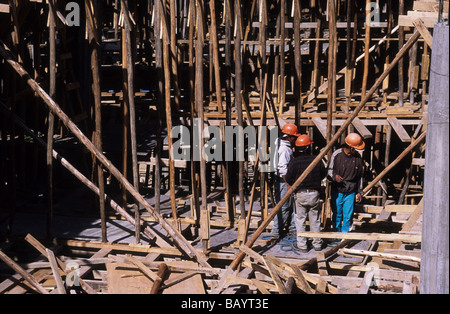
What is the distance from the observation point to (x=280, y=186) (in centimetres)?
1112

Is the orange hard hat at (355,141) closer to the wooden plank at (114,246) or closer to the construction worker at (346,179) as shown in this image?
the construction worker at (346,179)

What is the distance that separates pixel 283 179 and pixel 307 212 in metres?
0.75

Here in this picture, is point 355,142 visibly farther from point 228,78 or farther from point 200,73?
point 200,73

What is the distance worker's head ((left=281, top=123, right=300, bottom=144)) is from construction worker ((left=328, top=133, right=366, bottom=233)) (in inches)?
27.7

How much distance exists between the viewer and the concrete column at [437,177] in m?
6.24

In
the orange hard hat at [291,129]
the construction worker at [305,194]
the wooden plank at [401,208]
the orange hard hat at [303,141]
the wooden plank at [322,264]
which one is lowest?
the wooden plank at [322,264]

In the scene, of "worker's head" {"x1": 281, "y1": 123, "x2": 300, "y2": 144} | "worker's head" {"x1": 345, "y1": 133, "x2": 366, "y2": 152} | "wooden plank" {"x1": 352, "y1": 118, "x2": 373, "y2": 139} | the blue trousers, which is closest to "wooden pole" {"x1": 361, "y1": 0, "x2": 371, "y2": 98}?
"wooden plank" {"x1": 352, "y1": 118, "x2": 373, "y2": 139}

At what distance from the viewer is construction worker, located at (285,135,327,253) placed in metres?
10.4

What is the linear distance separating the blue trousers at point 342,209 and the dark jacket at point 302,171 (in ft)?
2.42

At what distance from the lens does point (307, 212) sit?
34.6ft

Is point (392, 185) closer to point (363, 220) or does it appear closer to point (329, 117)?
point (363, 220)

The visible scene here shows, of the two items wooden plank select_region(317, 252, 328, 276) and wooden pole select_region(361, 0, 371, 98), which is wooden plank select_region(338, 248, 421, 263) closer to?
wooden plank select_region(317, 252, 328, 276)

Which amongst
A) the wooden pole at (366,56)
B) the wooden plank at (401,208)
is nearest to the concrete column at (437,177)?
the wooden plank at (401,208)

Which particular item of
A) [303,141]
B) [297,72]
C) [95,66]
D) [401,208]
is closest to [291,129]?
[303,141]
